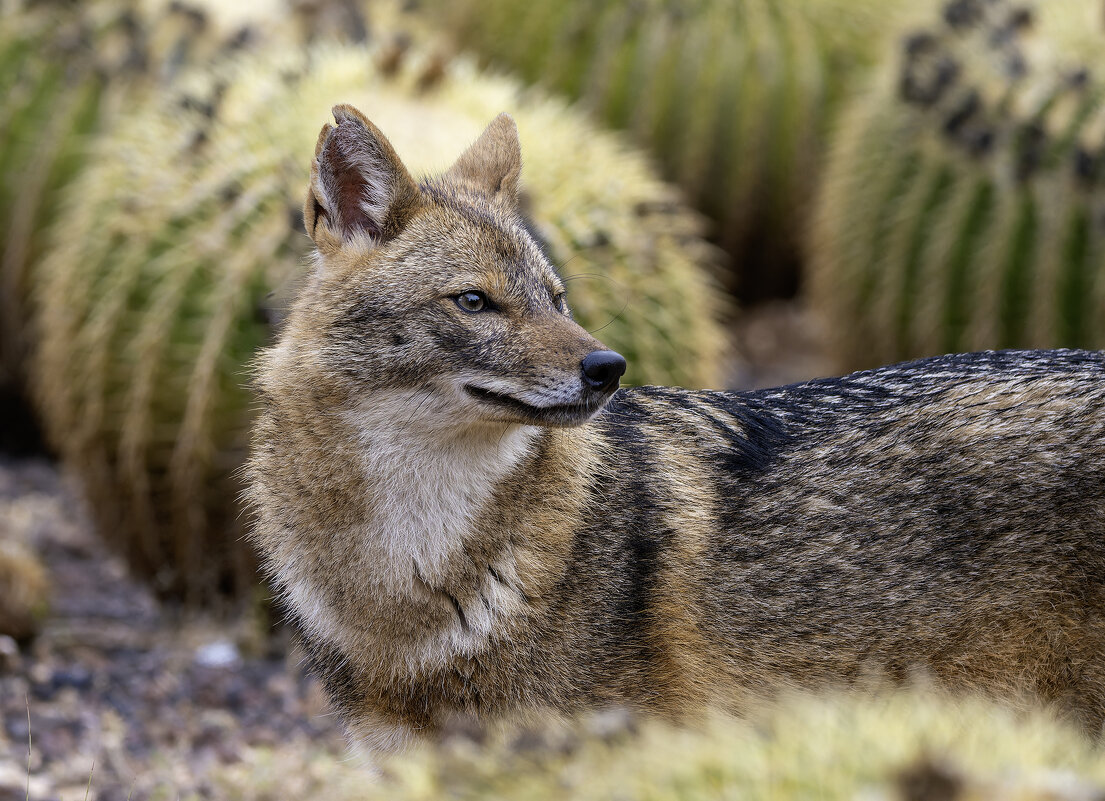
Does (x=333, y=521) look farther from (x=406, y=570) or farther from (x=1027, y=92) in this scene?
(x=1027, y=92)

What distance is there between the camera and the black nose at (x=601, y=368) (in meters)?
3.26

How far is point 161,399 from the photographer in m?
5.68

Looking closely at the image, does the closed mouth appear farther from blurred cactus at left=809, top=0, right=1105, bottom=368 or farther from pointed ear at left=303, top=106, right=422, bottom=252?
blurred cactus at left=809, top=0, right=1105, bottom=368

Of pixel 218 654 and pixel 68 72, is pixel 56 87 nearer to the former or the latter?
pixel 68 72

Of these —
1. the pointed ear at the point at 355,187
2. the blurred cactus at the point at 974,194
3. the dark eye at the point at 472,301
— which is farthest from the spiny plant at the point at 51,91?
the dark eye at the point at 472,301

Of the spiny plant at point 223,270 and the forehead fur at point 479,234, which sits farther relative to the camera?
the spiny plant at point 223,270

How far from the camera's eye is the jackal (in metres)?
3.28

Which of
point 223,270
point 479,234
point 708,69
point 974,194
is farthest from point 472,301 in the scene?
point 708,69

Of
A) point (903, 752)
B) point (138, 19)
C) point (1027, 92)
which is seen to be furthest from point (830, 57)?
point (903, 752)

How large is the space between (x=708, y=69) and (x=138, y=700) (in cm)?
546

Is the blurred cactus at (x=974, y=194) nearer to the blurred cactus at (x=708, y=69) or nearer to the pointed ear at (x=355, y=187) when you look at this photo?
the blurred cactus at (x=708, y=69)

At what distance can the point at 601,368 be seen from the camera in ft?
10.7

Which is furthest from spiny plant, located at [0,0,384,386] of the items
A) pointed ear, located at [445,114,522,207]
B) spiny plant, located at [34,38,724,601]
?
pointed ear, located at [445,114,522,207]

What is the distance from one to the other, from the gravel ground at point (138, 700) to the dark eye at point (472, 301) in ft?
5.50
